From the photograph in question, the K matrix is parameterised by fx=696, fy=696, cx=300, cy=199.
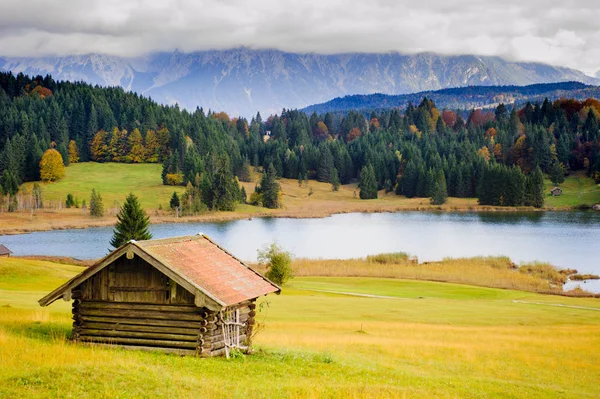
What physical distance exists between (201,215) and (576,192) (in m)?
93.6

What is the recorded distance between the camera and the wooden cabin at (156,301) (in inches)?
967

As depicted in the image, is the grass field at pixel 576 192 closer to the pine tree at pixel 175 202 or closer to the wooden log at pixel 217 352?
the pine tree at pixel 175 202

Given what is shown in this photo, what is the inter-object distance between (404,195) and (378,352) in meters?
167

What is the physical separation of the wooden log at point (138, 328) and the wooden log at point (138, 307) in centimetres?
62

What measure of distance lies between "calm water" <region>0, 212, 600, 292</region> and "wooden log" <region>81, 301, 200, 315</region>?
184ft

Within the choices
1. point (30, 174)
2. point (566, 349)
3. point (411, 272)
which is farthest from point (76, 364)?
point (30, 174)

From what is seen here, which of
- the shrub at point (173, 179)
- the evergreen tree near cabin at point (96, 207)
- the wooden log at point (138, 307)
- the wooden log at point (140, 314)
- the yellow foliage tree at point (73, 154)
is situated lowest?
the wooden log at point (140, 314)

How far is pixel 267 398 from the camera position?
66.0ft

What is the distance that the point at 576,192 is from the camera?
174250 millimetres

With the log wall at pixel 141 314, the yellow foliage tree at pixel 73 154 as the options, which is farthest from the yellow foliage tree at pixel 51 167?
the log wall at pixel 141 314

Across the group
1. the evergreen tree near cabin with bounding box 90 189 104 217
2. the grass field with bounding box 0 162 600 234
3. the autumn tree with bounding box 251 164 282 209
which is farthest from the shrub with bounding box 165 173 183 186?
the evergreen tree near cabin with bounding box 90 189 104 217

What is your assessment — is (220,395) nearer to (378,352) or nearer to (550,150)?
(378,352)

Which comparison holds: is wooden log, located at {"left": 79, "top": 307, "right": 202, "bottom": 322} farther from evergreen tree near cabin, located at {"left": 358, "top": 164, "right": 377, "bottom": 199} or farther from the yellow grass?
evergreen tree near cabin, located at {"left": 358, "top": 164, "right": 377, "bottom": 199}

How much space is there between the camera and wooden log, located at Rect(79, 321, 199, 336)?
81.3ft
